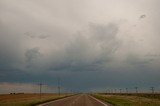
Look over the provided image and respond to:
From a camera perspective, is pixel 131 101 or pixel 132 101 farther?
pixel 132 101
